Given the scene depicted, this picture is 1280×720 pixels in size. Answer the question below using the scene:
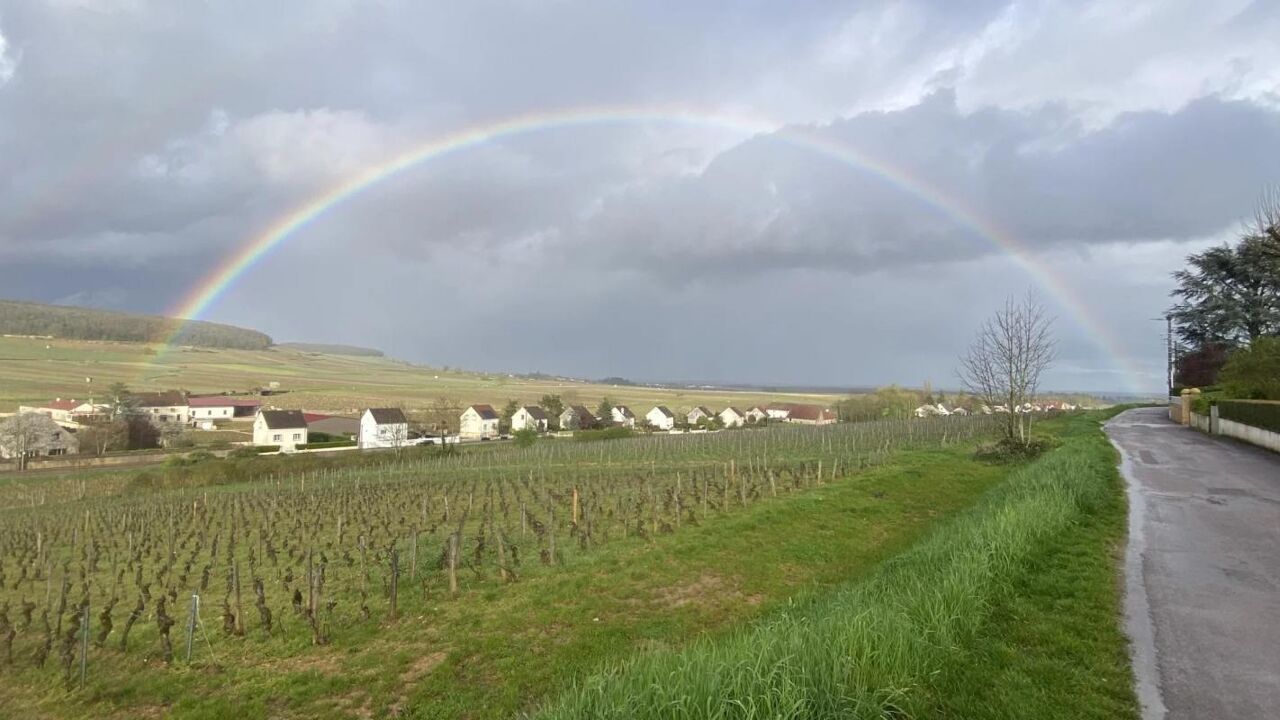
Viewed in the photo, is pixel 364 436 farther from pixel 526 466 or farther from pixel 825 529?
pixel 825 529

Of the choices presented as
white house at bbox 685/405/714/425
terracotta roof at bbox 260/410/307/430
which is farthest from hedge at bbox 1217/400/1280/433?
white house at bbox 685/405/714/425

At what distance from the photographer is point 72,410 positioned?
3356 inches

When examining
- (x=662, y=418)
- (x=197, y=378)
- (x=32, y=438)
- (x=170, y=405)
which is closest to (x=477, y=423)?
(x=662, y=418)

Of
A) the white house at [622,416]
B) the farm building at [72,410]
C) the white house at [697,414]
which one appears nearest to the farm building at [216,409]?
the farm building at [72,410]

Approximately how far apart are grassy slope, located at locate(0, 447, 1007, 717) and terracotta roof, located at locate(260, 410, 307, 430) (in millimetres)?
78956

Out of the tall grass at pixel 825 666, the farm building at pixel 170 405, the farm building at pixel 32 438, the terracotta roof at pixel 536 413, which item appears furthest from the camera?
the terracotta roof at pixel 536 413

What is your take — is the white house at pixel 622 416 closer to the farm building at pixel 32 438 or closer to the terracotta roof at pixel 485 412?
the terracotta roof at pixel 485 412

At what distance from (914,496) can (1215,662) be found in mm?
13430

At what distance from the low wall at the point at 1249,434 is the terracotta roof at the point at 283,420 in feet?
289

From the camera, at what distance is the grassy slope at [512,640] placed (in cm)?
812

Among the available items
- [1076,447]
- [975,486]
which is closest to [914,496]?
[975,486]

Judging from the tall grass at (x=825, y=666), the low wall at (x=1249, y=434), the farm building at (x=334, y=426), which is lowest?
the farm building at (x=334, y=426)

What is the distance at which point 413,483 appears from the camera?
3659cm

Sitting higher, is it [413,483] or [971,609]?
[971,609]
